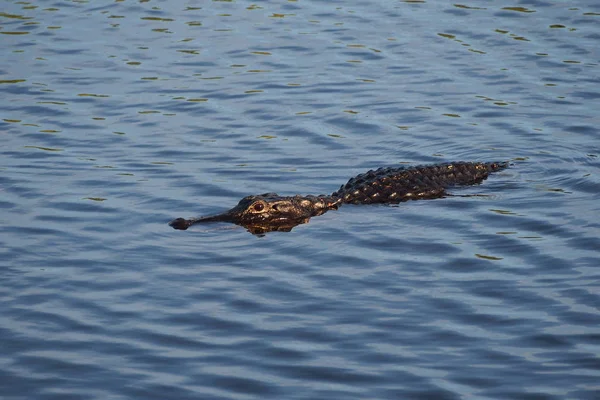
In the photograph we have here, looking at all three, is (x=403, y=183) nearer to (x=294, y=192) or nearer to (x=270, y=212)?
(x=294, y=192)

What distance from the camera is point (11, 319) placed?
8125 mm

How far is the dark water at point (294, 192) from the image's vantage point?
731 centimetres

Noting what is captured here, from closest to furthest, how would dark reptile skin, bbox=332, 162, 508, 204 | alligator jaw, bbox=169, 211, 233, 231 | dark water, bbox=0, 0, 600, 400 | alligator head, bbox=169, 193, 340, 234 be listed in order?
1. dark water, bbox=0, 0, 600, 400
2. alligator jaw, bbox=169, 211, 233, 231
3. alligator head, bbox=169, 193, 340, 234
4. dark reptile skin, bbox=332, 162, 508, 204

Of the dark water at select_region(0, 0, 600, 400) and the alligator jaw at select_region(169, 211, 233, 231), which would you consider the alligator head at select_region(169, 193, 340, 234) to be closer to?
the alligator jaw at select_region(169, 211, 233, 231)

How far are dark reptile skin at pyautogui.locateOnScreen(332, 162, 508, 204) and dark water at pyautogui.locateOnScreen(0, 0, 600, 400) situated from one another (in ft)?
0.67

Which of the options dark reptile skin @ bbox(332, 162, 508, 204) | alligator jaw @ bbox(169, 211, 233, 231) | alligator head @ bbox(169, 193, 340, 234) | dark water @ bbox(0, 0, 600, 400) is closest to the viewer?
dark water @ bbox(0, 0, 600, 400)

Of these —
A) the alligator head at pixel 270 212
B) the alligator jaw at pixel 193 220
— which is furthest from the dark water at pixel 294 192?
the alligator head at pixel 270 212

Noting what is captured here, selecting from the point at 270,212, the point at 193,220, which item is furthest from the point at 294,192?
the point at 193,220

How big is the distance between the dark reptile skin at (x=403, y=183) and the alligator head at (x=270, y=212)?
46 cm

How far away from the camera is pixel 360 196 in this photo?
1081 centimetres

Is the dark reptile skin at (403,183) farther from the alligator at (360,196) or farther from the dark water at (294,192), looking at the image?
the dark water at (294,192)

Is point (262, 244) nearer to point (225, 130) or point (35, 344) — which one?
point (35, 344)

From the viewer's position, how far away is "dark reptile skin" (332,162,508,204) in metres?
10.9

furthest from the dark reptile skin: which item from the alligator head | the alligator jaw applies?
the alligator jaw
